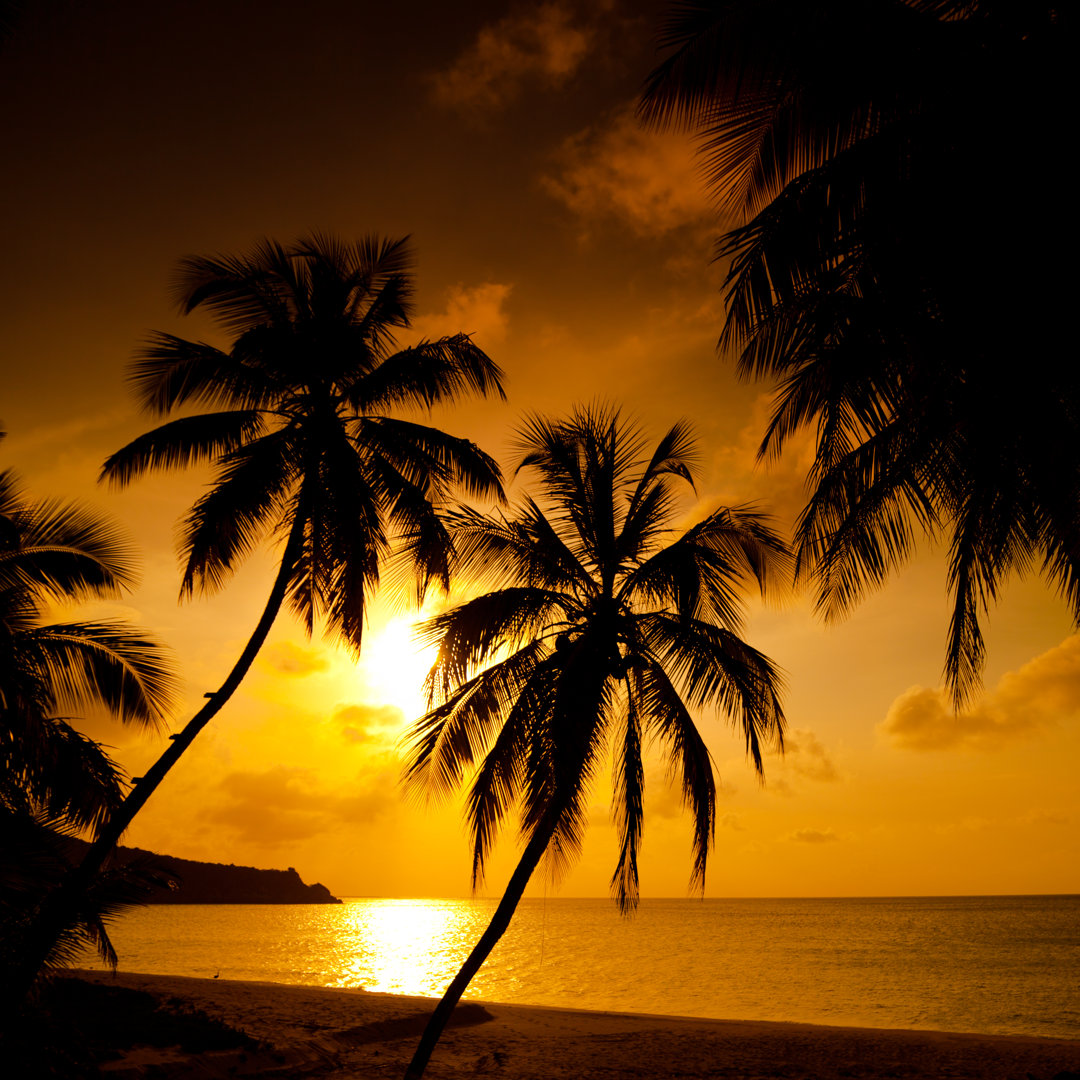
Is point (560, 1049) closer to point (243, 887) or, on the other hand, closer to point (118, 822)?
point (118, 822)

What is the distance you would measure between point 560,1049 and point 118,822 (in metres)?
9.62

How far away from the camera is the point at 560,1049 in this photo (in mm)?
14031

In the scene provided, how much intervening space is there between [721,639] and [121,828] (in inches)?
292

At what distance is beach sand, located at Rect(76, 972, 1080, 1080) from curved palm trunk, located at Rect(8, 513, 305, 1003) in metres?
2.32

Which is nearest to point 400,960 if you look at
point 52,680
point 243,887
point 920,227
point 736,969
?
point 736,969

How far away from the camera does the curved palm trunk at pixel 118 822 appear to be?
6.89 metres

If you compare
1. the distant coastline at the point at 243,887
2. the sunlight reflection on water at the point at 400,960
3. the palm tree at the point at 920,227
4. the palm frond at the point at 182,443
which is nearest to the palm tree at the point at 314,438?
the palm frond at the point at 182,443

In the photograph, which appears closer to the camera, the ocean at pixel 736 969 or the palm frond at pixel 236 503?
the palm frond at pixel 236 503

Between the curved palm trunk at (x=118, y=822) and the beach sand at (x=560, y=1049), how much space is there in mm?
2321

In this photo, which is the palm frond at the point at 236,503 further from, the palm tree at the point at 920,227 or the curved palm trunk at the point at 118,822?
the palm tree at the point at 920,227

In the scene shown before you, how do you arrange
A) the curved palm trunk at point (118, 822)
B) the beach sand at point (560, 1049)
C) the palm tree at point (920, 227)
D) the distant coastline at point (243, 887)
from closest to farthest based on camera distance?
the palm tree at point (920, 227)
the curved palm trunk at point (118, 822)
the beach sand at point (560, 1049)
the distant coastline at point (243, 887)

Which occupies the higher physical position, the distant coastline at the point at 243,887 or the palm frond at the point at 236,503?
the palm frond at the point at 236,503

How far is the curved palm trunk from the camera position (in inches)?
271

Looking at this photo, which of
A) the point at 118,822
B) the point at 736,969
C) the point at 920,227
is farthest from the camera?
the point at 736,969
